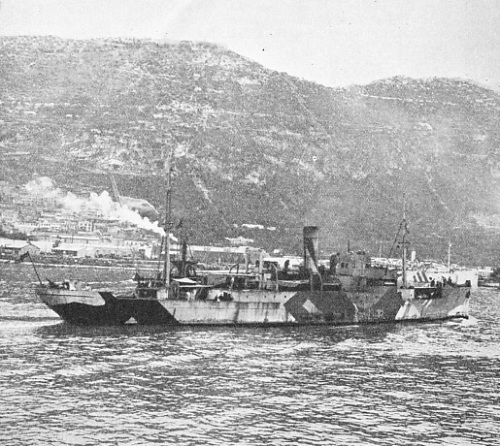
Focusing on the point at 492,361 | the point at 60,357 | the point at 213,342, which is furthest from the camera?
the point at 213,342

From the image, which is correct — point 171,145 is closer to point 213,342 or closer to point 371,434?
point 213,342

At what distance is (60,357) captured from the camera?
30938mm

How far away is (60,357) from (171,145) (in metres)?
130

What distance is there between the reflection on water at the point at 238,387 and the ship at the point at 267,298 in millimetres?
1471

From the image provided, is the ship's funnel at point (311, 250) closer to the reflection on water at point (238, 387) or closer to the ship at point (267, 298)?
the ship at point (267, 298)

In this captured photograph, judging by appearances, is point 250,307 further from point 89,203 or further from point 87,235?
point 89,203

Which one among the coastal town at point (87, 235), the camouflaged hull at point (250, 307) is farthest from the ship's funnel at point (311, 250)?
the coastal town at point (87, 235)

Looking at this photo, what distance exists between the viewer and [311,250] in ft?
170

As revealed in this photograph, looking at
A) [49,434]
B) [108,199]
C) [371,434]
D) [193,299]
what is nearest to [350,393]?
[371,434]

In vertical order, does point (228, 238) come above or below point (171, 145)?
below

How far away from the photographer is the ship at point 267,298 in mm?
42062

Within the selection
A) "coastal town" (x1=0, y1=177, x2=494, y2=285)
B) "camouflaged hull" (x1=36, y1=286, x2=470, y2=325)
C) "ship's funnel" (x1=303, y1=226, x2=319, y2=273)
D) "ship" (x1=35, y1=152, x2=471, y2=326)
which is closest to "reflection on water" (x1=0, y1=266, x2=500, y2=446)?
"camouflaged hull" (x1=36, y1=286, x2=470, y2=325)

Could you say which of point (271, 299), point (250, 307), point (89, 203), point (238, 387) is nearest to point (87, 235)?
point (89, 203)

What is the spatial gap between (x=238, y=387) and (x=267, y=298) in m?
19.7
